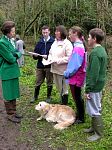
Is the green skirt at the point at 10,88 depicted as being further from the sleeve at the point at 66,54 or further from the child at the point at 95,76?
the child at the point at 95,76

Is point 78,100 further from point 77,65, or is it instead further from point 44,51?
point 44,51

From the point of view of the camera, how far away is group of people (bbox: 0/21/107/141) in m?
5.29

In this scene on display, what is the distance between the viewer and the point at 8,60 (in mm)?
6121

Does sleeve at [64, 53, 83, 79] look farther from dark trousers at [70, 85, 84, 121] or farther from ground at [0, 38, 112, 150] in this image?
ground at [0, 38, 112, 150]

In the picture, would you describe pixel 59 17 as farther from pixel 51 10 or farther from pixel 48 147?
pixel 48 147

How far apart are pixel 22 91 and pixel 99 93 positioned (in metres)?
4.05

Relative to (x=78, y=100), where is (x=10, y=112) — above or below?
below

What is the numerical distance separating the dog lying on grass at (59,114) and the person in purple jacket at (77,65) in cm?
29

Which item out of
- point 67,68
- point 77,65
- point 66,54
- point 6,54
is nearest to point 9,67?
point 6,54

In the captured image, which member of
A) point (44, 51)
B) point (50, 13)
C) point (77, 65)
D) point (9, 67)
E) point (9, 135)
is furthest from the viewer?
point (50, 13)

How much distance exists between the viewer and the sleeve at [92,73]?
5.14m

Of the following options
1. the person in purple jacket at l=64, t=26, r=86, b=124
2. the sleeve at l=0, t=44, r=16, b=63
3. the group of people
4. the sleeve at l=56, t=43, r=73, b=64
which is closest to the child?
the group of people

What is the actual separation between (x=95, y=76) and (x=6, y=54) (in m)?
1.78

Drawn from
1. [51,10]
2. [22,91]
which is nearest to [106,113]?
[22,91]
